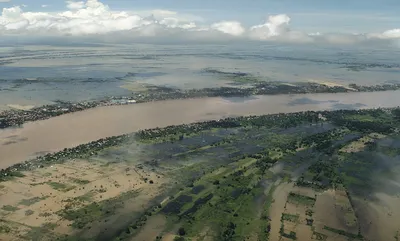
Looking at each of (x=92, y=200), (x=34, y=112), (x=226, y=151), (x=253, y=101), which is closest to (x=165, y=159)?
(x=226, y=151)

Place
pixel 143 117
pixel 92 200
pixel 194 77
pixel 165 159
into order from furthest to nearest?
pixel 194 77 < pixel 143 117 < pixel 165 159 < pixel 92 200

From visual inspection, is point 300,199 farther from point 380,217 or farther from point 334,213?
point 380,217

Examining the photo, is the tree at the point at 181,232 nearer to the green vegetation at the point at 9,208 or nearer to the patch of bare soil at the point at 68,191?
the patch of bare soil at the point at 68,191

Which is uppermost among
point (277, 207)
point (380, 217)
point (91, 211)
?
point (91, 211)

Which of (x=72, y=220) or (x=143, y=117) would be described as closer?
(x=72, y=220)

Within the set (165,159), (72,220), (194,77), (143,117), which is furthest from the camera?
(194,77)

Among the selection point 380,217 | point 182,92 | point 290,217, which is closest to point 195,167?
point 290,217

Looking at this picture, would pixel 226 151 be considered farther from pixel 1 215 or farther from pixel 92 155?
pixel 1 215

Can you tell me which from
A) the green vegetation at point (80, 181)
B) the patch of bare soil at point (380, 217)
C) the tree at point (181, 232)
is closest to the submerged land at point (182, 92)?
the green vegetation at point (80, 181)

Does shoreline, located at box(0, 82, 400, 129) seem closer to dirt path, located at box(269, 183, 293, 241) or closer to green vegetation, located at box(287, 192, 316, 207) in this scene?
dirt path, located at box(269, 183, 293, 241)
